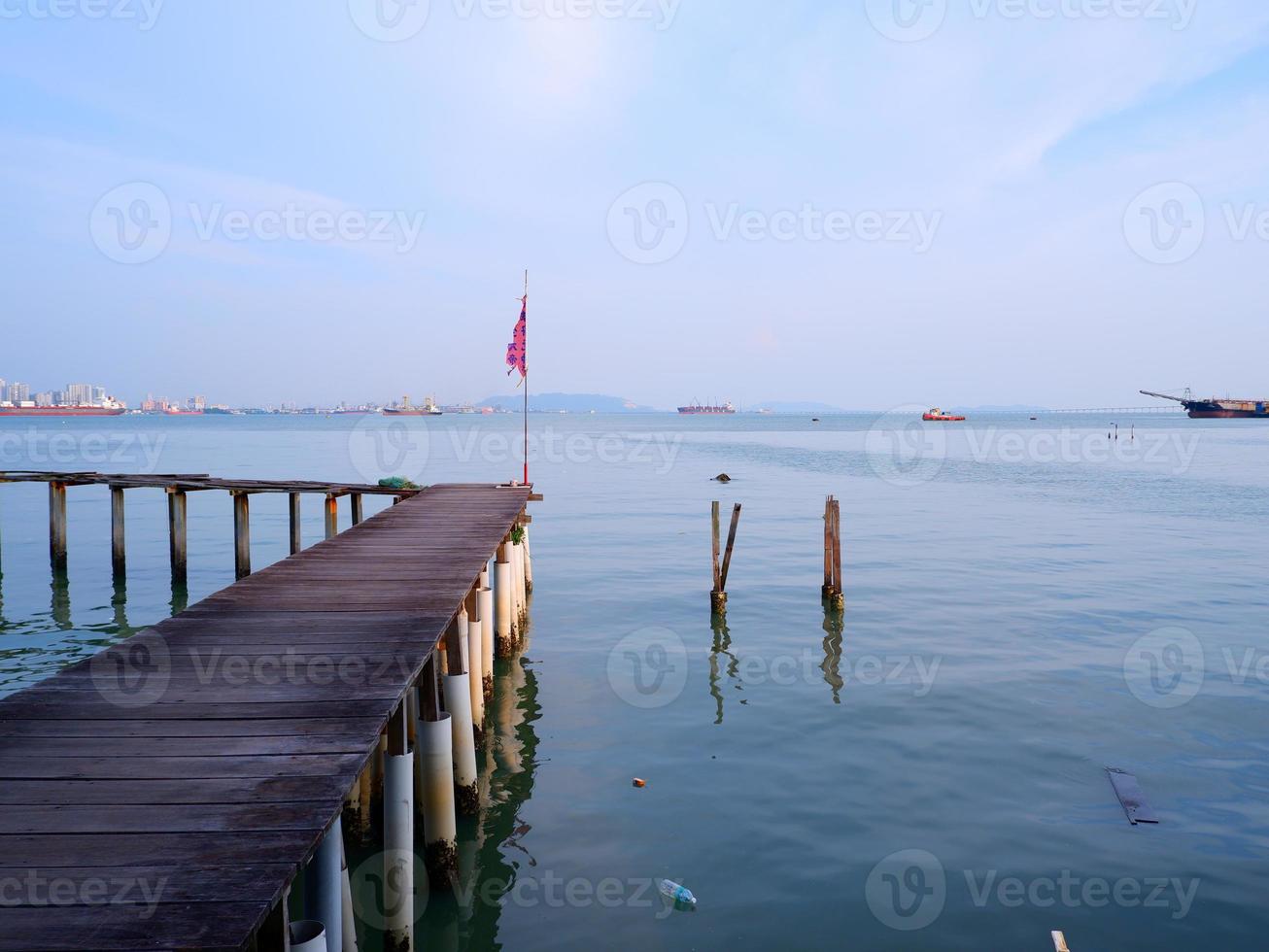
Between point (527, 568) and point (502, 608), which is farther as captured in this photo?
point (527, 568)

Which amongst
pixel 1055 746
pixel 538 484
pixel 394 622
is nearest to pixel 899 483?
pixel 538 484

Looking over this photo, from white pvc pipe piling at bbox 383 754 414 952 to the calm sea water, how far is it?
0.67m

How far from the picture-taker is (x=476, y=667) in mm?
12266

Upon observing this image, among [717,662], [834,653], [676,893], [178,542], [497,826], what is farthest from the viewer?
[178,542]

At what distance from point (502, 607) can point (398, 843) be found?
8.60 m

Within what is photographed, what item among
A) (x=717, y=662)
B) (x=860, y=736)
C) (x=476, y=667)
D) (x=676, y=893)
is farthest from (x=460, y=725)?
(x=717, y=662)

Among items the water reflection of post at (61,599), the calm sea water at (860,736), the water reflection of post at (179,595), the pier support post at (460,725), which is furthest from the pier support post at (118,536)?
the pier support post at (460,725)

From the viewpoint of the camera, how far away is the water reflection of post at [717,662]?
1325 centimetres

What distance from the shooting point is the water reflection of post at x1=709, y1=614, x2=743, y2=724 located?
13250 mm

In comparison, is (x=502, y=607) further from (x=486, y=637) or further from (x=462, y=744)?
(x=462, y=744)

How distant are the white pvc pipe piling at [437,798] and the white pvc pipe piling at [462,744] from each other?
4.55 feet

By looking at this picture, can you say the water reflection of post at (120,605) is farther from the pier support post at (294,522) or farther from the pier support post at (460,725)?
the pier support post at (460,725)

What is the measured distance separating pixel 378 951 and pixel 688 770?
177 inches

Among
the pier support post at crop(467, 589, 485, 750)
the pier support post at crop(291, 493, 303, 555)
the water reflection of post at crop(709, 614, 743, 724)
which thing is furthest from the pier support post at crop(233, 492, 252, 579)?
the water reflection of post at crop(709, 614, 743, 724)
